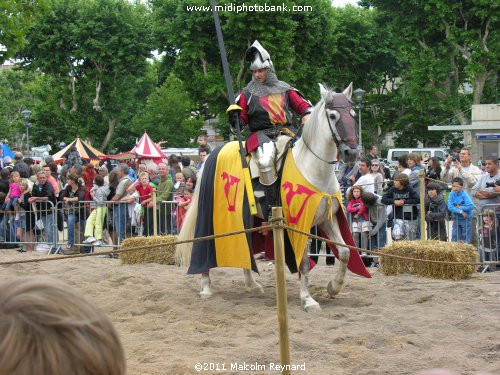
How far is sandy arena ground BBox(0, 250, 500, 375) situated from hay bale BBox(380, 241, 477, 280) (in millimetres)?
181

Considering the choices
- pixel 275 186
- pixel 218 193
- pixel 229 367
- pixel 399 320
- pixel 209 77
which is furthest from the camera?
pixel 209 77

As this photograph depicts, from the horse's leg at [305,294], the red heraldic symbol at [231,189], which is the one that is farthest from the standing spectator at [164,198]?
the horse's leg at [305,294]

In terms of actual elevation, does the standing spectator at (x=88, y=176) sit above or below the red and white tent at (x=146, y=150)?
Result: below

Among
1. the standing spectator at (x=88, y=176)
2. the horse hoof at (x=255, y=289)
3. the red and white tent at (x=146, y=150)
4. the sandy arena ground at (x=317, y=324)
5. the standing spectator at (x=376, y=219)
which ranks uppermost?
the red and white tent at (x=146, y=150)

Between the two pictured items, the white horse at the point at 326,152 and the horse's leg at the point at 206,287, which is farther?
the horse's leg at the point at 206,287

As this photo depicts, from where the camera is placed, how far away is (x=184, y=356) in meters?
5.09

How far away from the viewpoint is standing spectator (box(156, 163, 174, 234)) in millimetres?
11147

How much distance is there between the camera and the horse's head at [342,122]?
609 centimetres

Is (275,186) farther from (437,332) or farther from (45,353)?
(45,353)

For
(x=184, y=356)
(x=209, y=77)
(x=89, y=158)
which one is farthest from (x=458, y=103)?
(x=184, y=356)

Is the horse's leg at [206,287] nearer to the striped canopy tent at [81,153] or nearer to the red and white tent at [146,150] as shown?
the red and white tent at [146,150]

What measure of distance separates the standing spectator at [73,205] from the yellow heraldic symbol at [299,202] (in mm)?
6162

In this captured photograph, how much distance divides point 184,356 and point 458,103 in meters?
28.3

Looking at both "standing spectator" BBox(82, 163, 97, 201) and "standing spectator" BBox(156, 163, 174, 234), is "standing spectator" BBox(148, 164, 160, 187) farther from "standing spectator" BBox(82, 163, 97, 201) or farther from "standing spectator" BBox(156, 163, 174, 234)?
"standing spectator" BBox(82, 163, 97, 201)
